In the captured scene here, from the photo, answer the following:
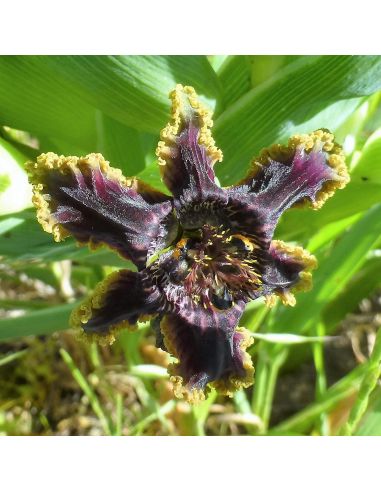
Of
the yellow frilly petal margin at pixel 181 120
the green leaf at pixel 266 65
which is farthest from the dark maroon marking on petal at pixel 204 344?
the green leaf at pixel 266 65

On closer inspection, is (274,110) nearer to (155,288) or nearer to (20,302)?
(155,288)

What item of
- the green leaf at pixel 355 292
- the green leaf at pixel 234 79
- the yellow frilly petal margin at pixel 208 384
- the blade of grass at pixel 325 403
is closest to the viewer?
the yellow frilly petal margin at pixel 208 384

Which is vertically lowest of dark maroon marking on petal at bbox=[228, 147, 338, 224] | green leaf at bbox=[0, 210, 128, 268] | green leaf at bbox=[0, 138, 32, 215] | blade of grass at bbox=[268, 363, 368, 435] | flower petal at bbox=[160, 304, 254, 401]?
blade of grass at bbox=[268, 363, 368, 435]

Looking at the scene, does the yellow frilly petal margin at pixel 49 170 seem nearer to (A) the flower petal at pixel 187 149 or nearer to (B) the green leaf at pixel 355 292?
(A) the flower petal at pixel 187 149

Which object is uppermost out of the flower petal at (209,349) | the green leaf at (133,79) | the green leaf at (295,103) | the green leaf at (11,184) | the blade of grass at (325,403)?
the green leaf at (133,79)

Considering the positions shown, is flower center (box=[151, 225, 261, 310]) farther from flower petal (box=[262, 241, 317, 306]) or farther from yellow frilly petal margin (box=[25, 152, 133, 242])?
yellow frilly petal margin (box=[25, 152, 133, 242])

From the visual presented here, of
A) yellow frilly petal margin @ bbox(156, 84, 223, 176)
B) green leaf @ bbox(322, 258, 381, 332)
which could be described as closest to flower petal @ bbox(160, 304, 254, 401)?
yellow frilly petal margin @ bbox(156, 84, 223, 176)
